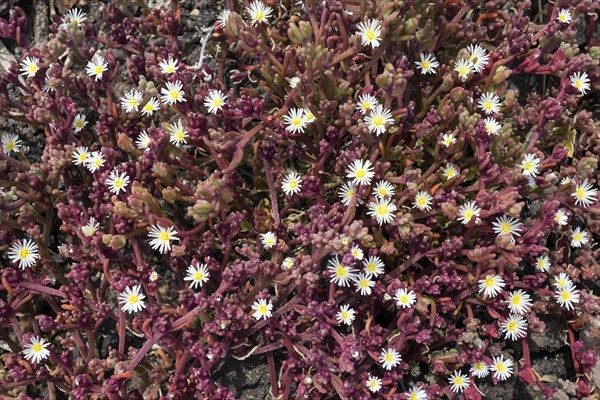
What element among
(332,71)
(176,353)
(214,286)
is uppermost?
Answer: (332,71)

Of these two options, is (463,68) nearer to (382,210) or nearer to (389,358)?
(382,210)

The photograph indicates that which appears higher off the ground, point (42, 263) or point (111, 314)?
point (42, 263)

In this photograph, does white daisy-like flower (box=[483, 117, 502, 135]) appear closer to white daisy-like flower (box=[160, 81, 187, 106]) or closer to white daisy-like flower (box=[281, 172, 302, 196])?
white daisy-like flower (box=[281, 172, 302, 196])

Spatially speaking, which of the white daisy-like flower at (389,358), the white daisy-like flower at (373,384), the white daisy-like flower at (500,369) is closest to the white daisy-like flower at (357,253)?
the white daisy-like flower at (389,358)

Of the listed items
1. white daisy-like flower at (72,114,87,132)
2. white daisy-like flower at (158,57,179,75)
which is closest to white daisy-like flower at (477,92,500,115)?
white daisy-like flower at (158,57,179,75)

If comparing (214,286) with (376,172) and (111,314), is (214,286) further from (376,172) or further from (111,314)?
(376,172)

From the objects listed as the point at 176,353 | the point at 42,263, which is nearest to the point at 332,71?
the point at 176,353
